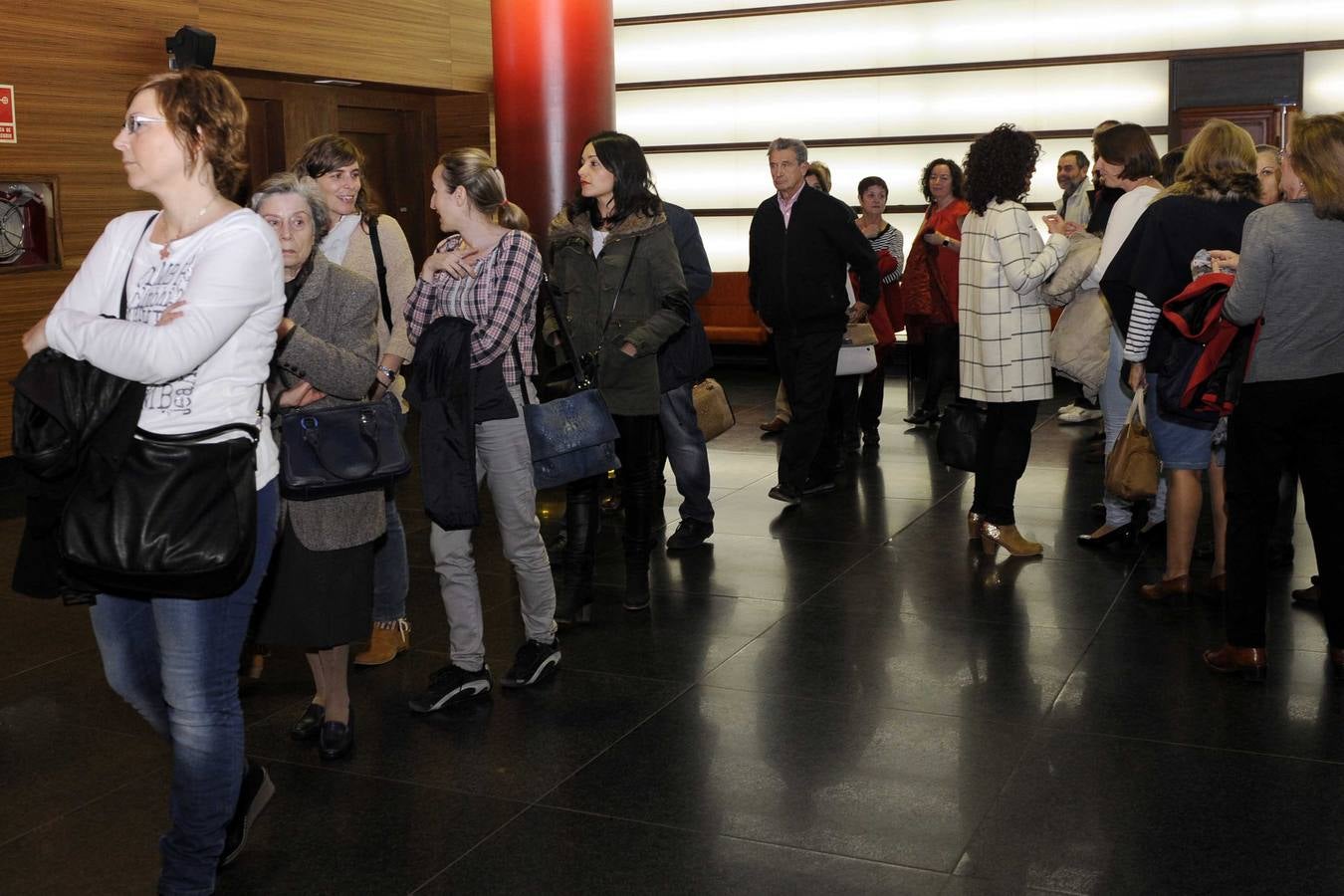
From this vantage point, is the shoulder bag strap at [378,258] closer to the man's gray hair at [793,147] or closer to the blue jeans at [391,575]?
the blue jeans at [391,575]

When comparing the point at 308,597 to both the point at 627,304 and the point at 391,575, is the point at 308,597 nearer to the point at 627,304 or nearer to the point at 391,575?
the point at 391,575

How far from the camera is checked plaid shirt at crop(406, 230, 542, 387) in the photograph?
3.90 m

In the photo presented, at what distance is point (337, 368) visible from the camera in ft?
11.0

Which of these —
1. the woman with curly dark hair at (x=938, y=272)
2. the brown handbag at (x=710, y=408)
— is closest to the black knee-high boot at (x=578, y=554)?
the brown handbag at (x=710, y=408)

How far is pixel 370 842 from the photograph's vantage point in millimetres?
3164

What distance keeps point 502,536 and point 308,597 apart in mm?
710

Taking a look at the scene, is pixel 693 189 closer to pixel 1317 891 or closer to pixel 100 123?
pixel 100 123

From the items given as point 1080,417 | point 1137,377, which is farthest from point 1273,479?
point 1080,417

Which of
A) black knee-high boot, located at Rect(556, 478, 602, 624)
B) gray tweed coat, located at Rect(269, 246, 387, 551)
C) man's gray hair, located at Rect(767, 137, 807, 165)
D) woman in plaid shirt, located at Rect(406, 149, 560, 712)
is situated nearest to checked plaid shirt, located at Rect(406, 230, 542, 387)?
woman in plaid shirt, located at Rect(406, 149, 560, 712)

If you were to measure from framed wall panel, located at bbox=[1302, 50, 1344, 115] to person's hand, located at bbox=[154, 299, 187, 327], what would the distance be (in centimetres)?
983

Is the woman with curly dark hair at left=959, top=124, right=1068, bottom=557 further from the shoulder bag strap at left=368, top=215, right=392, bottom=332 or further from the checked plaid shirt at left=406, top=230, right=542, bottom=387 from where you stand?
the shoulder bag strap at left=368, top=215, right=392, bottom=332

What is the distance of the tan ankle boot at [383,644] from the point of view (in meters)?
4.46

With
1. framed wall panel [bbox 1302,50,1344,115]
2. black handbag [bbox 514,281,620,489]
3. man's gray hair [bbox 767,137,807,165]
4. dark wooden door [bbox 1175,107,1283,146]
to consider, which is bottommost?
black handbag [bbox 514,281,620,489]

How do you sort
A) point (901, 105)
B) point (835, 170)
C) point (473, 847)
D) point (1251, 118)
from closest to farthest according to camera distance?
point (473, 847) < point (1251, 118) < point (901, 105) < point (835, 170)
